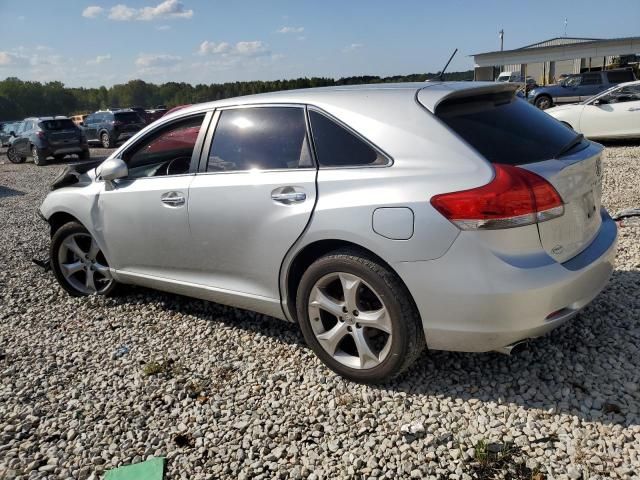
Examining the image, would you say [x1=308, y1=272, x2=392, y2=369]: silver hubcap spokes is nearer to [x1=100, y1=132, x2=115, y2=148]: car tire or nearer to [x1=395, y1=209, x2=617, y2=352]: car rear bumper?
[x1=395, y1=209, x2=617, y2=352]: car rear bumper

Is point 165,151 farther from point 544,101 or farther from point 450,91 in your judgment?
point 544,101

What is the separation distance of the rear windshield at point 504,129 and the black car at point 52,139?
18.9 meters

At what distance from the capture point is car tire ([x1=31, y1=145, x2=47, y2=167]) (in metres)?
18.8

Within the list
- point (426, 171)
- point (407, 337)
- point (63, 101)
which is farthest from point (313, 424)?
point (63, 101)

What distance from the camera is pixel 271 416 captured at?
2848 mm

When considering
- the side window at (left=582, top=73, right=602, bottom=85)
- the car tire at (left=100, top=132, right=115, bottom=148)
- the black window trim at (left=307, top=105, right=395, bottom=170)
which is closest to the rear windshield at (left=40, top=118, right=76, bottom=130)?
the car tire at (left=100, top=132, right=115, bottom=148)

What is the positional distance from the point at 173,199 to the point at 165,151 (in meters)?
0.87

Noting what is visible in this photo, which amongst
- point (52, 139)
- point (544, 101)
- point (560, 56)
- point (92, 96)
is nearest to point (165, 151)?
point (52, 139)

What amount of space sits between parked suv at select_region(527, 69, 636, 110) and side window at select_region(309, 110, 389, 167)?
21810 millimetres

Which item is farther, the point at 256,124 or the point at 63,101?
the point at 63,101

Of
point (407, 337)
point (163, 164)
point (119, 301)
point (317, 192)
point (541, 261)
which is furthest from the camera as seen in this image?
point (119, 301)

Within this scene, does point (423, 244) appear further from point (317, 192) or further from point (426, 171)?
point (317, 192)

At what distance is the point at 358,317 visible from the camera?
2896 mm

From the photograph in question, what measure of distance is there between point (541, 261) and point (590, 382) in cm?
86
